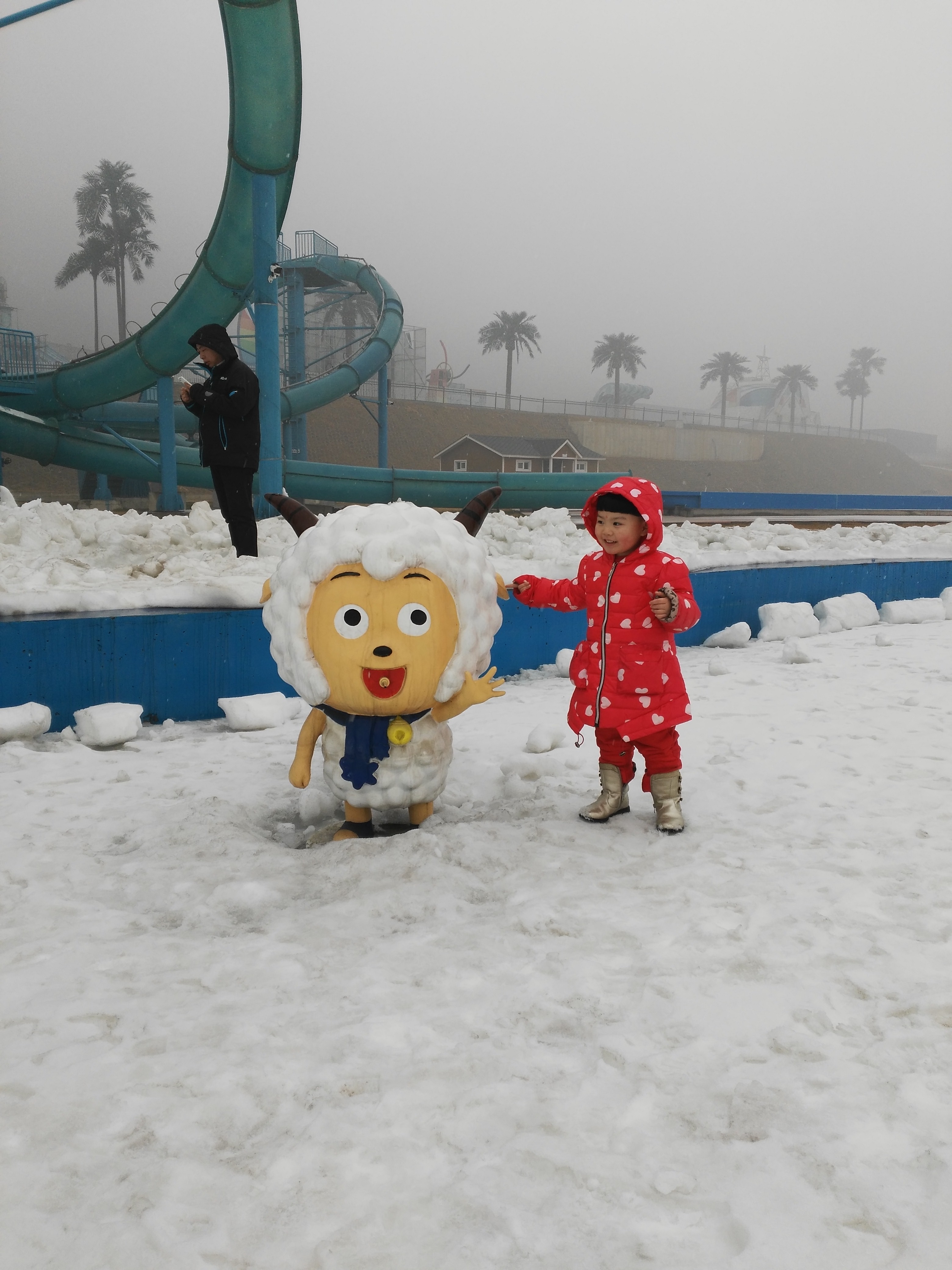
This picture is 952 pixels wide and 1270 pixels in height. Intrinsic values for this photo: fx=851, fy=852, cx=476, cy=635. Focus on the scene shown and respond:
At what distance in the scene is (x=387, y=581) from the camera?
254 cm

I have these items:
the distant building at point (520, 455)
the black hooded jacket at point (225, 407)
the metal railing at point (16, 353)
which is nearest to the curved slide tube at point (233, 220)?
the metal railing at point (16, 353)

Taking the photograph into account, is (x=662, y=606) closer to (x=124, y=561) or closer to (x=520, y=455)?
(x=124, y=561)

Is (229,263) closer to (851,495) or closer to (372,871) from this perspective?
(372,871)

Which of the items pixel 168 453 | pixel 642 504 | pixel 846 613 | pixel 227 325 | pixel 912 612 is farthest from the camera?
pixel 168 453

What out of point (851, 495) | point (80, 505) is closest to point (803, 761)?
point (80, 505)

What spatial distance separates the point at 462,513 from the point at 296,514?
1.83 feet

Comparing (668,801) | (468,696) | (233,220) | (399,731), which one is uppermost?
(233,220)

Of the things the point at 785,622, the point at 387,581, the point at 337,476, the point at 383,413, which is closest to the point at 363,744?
the point at 387,581

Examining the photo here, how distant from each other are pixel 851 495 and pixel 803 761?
595 inches

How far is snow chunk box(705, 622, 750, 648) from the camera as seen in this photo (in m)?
6.00

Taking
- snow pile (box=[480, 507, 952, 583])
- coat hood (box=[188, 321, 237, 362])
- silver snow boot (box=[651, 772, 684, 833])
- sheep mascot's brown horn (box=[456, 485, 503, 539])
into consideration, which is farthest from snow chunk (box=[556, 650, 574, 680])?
coat hood (box=[188, 321, 237, 362])

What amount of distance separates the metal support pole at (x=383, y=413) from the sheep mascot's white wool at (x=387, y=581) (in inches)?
530

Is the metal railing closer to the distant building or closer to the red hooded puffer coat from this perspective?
the distant building

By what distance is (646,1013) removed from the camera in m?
1.78
